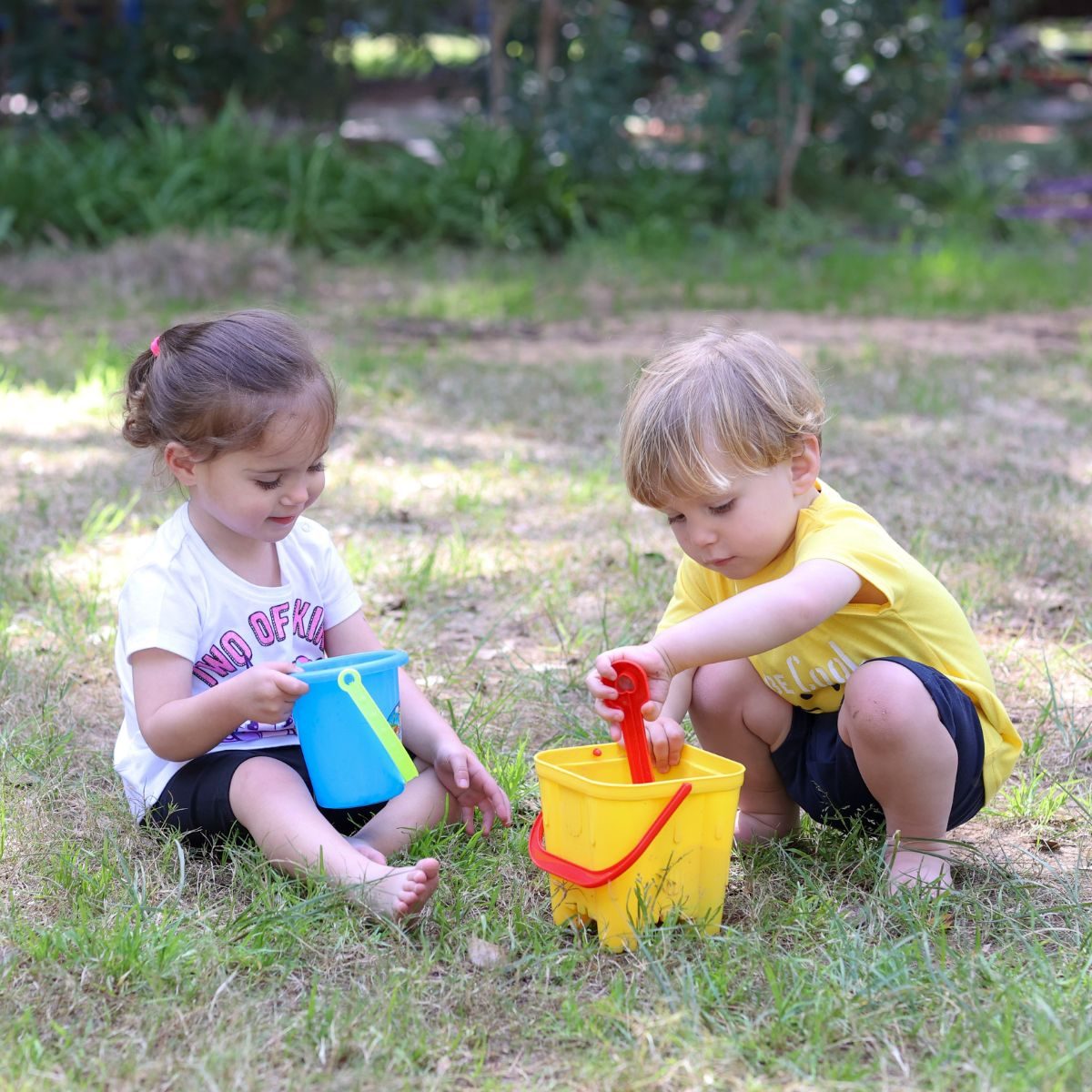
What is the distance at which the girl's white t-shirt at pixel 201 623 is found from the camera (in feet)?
6.84

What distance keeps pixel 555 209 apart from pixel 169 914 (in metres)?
6.50

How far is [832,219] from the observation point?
852 cm

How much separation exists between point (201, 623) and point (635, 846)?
0.76 meters

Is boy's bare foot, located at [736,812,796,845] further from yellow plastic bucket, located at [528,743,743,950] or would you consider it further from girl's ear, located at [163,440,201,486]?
girl's ear, located at [163,440,201,486]

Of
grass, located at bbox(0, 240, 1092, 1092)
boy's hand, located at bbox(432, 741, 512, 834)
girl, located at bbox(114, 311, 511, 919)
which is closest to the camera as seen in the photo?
grass, located at bbox(0, 240, 1092, 1092)

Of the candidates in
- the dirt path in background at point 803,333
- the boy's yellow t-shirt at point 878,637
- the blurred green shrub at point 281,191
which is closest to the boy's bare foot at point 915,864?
the boy's yellow t-shirt at point 878,637

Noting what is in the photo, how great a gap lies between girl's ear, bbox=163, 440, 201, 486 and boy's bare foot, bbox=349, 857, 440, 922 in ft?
2.15

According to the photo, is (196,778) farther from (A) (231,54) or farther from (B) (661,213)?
(A) (231,54)

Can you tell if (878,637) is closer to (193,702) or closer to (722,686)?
(722,686)

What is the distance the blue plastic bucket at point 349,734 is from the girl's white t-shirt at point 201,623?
0.19 m

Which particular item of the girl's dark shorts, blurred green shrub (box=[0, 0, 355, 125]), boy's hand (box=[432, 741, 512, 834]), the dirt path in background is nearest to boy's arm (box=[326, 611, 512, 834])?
boy's hand (box=[432, 741, 512, 834])

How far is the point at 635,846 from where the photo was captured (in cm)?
181

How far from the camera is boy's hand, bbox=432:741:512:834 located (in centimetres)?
212

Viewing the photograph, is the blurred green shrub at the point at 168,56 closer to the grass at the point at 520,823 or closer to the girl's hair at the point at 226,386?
the grass at the point at 520,823
